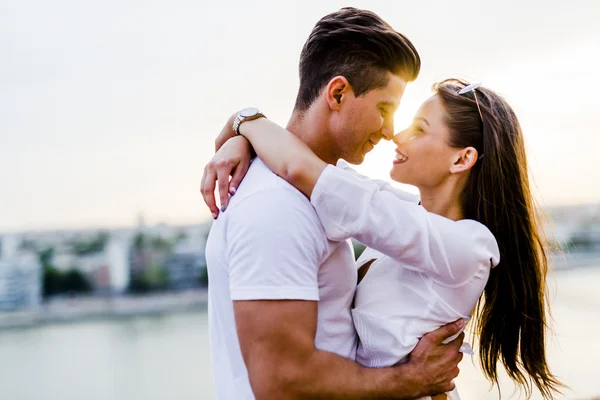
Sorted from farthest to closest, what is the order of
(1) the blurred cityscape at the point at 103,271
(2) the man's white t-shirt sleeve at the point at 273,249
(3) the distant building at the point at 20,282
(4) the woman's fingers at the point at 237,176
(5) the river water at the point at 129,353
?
(1) the blurred cityscape at the point at 103,271
(3) the distant building at the point at 20,282
(5) the river water at the point at 129,353
(4) the woman's fingers at the point at 237,176
(2) the man's white t-shirt sleeve at the point at 273,249

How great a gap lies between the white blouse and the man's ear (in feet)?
0.40

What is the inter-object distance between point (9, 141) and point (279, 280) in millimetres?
22342

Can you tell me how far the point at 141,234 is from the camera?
22.2m

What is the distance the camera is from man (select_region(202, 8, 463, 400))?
888 millimetres

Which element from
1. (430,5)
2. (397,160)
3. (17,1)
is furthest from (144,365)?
(397,160)

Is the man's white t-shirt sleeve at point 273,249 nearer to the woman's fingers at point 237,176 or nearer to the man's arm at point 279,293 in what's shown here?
the man's arm at point 279,293

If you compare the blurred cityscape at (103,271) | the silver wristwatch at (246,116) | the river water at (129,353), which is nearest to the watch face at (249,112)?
the silver wristwatch at (246,116)

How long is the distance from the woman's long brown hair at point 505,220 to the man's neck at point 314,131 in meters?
0.26

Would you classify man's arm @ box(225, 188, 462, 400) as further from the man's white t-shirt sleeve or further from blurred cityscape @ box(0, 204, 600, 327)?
blurred cityscape @ box(0, 204, 600, 327)

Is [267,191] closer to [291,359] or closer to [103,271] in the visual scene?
[291,359]

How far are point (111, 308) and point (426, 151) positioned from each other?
71.8ft

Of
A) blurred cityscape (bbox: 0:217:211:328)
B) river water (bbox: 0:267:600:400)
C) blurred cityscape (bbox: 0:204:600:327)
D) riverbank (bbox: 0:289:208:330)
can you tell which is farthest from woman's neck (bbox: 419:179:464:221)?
riverbank (bbox: 0:289:208:330)

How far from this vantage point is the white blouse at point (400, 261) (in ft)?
3.05

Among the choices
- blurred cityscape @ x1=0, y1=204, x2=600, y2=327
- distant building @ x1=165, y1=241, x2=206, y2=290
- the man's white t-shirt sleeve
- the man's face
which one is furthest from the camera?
distant building @ x1=165, y1=241, x2=206, y2=290
